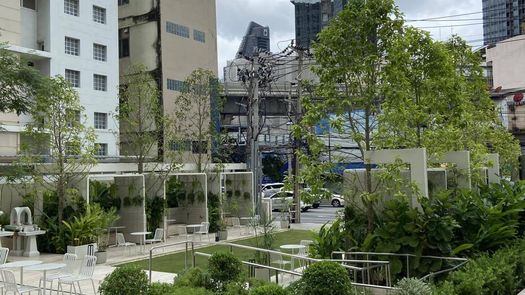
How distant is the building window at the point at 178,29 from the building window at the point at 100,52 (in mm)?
5671

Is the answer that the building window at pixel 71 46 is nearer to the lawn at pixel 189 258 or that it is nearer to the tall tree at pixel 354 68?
the lawn at pixel 189 258

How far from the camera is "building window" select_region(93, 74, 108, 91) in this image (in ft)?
122

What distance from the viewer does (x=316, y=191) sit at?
10.5 m

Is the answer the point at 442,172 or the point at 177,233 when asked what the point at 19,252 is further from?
the point at 442,172

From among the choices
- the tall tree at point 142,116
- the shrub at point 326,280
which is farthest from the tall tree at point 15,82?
the shrub at point 326,280

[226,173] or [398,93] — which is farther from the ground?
[398,93]

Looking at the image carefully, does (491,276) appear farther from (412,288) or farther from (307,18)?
(307,18)

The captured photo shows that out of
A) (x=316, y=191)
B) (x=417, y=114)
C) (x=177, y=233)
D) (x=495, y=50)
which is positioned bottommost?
(x=177, y=233)

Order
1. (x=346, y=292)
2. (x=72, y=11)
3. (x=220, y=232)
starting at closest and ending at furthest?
1. (x=346, y=292)
2. (x=220, y=232)
3. (x=72, y=11)

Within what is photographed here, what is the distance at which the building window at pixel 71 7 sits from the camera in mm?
35406

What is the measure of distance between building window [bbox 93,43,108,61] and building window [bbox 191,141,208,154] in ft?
44.7

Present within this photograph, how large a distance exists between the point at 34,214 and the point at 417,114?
1311cm

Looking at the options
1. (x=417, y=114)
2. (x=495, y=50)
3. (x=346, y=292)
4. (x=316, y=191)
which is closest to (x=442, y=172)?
(x=417, y=114)

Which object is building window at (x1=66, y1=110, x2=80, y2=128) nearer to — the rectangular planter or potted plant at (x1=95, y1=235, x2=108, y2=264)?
potted plant at (x1=95, y1=235, x2=108, y2=264)
